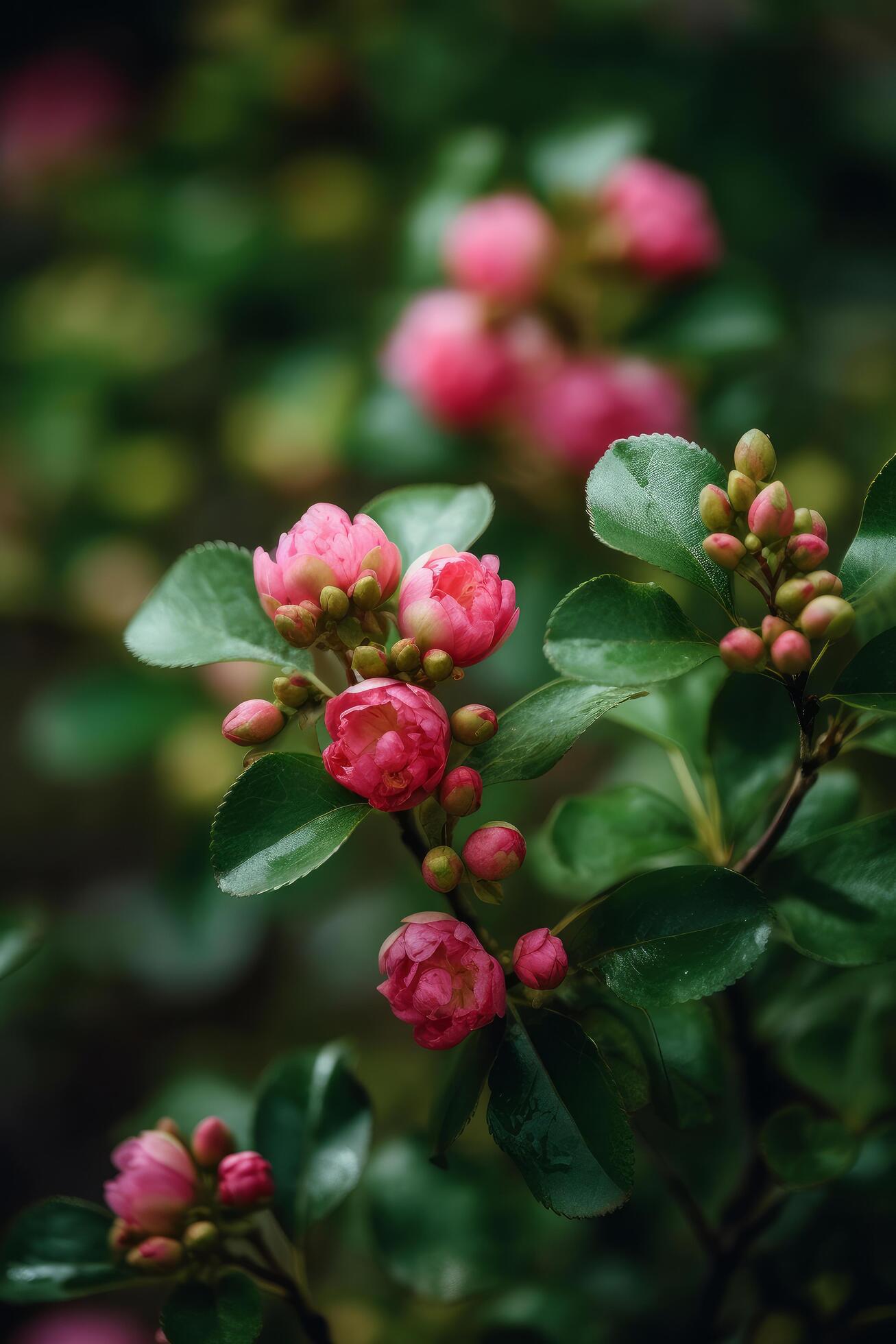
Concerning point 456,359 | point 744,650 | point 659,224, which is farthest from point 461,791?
point 659,224

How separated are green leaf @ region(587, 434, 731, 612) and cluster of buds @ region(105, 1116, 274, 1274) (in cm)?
41

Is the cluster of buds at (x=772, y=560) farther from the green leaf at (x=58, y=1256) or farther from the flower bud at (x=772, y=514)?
the green leaf at (x=58, y=1256)

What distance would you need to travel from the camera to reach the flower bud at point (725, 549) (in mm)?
470

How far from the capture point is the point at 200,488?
6.34 ft

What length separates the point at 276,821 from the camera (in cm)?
49

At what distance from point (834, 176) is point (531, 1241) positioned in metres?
1.92

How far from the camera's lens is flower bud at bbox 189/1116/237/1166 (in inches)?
24.1

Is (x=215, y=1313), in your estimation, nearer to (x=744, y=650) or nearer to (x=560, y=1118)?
(x=560, y=1118)

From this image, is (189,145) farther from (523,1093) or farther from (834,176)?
(523,1093)

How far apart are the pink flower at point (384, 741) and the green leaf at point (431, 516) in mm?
138

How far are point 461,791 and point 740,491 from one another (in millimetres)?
194

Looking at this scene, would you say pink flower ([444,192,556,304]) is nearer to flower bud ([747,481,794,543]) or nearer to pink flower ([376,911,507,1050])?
flower bud ([747,481,794,543])

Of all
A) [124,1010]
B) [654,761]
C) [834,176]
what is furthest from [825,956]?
[834,176]

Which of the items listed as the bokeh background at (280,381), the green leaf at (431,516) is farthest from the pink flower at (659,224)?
the green leaf at (431,516)
